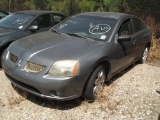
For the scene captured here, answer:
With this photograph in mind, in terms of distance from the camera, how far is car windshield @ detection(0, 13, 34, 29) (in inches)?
265

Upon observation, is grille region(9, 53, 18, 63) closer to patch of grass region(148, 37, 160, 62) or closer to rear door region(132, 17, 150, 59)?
rear door region(132, 17, 150, 59)

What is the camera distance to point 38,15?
719 centimetres

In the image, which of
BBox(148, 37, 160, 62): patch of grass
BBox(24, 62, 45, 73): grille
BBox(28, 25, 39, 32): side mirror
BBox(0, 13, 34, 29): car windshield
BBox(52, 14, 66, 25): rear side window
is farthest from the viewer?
BBox(148, 37, 160, 62): patch of grass

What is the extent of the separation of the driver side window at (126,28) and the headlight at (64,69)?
65.7 inches

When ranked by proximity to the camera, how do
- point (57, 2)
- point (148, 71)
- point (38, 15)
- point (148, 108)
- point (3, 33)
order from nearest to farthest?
point (148, 108)
point (3, 33)
point (148, 71)
point (38, 15)
point (57, 2)

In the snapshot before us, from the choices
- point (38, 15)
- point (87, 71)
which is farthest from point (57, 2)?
point (87, 71)

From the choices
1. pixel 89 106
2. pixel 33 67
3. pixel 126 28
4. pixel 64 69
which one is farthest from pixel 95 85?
pixel 126 28

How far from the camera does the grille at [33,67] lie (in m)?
3.94

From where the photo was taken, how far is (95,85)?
4.48 metres

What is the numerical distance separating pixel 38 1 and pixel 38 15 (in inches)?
341

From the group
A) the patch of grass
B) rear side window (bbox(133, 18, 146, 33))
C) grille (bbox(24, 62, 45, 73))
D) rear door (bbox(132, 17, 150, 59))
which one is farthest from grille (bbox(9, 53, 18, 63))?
the patch of grass

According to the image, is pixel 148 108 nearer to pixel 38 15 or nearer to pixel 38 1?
pixel 38 15

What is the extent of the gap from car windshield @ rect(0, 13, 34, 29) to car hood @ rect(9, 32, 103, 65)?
185 cm

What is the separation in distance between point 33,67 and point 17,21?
3.33m
